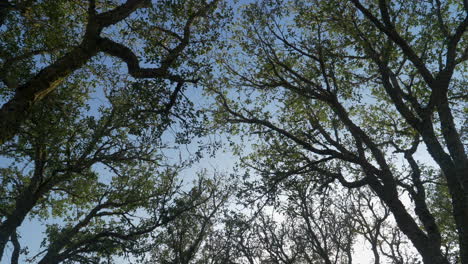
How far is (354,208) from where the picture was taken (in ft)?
71.0

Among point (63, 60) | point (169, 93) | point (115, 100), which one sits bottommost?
point (63, 60)

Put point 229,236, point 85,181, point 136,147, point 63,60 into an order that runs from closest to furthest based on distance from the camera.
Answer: point 63,60
point 136,147
point 85,181
point 229,236

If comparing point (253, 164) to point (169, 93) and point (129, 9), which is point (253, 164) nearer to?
point (169, 93)

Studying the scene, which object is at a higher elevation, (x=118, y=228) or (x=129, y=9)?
(x=129, y=9)

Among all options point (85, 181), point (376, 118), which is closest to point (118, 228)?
point (85, 181)

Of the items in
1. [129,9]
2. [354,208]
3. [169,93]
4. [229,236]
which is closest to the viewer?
[129,9]

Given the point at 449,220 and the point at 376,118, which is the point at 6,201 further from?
the point at 449,220

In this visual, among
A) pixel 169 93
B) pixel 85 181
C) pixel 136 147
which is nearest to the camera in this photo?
pixel 169 93

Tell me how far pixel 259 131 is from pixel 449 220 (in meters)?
17.0

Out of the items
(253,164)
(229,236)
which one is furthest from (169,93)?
(229,236)

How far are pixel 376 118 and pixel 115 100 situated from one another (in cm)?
1316

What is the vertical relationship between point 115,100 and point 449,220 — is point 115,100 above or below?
below

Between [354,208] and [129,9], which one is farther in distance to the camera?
[354,208]

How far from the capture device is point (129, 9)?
8211mm
